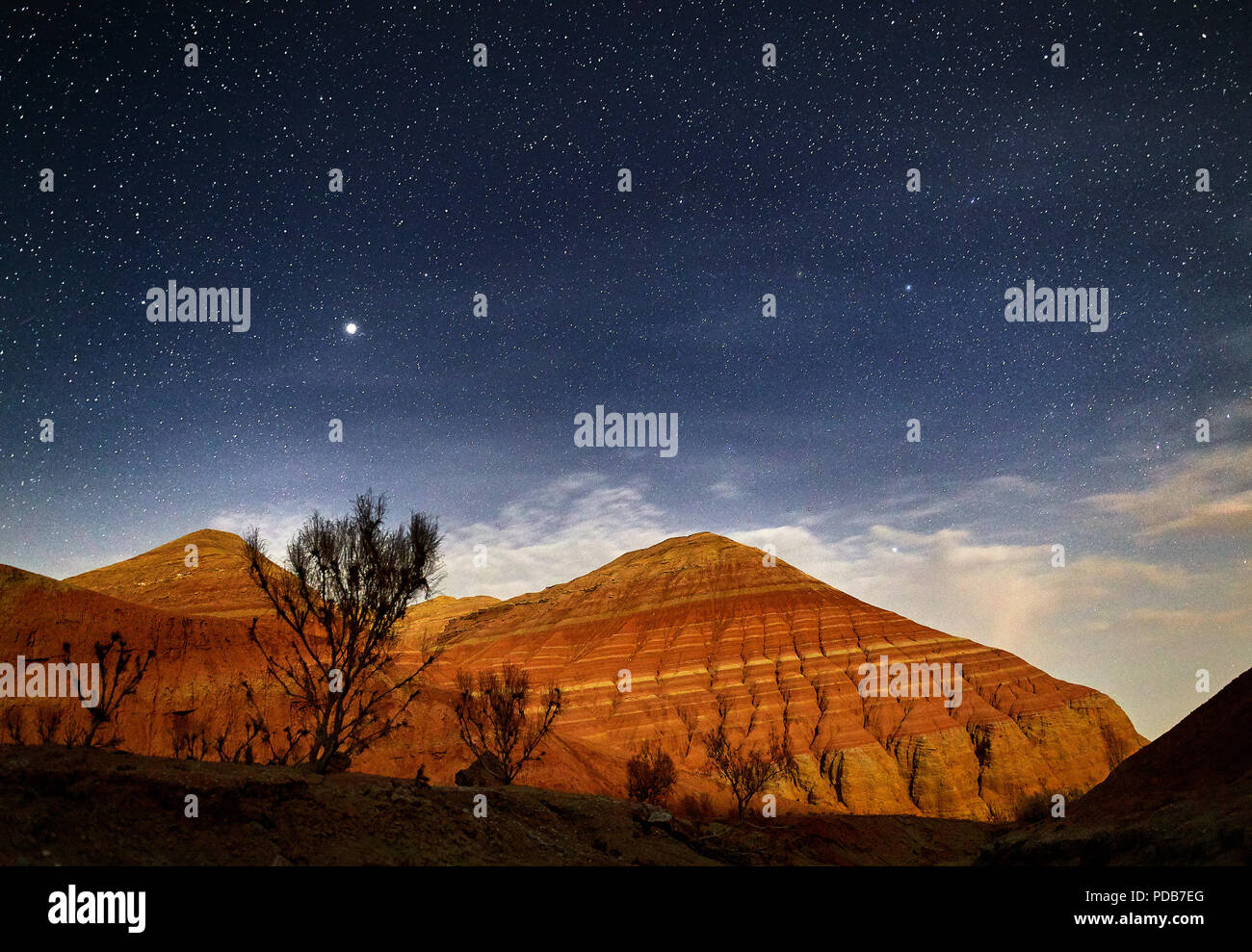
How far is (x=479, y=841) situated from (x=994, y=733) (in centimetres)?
8448

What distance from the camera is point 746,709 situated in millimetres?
85000

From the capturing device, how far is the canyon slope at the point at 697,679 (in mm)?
55781

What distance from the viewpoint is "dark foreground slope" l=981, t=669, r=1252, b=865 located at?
37.5ft

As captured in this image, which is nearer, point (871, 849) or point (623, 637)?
point (871, 849)

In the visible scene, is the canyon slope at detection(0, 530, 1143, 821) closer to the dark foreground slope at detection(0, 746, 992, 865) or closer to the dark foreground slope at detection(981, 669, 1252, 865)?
the dark foreground slope at detection(0, 746, 992, 865)

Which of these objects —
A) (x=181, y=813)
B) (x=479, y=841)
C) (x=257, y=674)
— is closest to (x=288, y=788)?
(x=181, y=813)

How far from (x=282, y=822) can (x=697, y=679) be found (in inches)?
3389

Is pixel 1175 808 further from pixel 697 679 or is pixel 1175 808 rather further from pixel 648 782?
pixel 697 679

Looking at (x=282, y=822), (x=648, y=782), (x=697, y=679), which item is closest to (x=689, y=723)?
(x=697, y=679)

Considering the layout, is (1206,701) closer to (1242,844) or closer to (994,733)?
(1242,844)

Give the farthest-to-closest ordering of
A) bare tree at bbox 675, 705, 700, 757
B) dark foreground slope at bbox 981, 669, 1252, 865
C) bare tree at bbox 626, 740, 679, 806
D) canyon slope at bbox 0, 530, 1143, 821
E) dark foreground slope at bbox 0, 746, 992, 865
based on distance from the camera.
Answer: bare tree at bbox 675, 705, 700, 757
canyon slope at bbox 0, 530, 1143, 821
bare tree at bbox 626, 740, 679, 806
dark foreground slope at bbox 981, 669, 1252, 865
dark foreground slope at bbox 0, 746, 992, 865

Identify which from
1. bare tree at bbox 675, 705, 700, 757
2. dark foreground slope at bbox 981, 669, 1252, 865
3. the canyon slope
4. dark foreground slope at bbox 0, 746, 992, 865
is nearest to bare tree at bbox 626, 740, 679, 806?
the canyon slope

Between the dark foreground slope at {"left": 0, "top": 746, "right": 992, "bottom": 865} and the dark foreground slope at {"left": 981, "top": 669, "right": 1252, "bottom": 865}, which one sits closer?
the dark foreground slope at {"left": 0, "top": 746, "right": 992, "bottom": 865}

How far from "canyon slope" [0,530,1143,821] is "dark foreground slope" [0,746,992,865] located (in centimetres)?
3418
